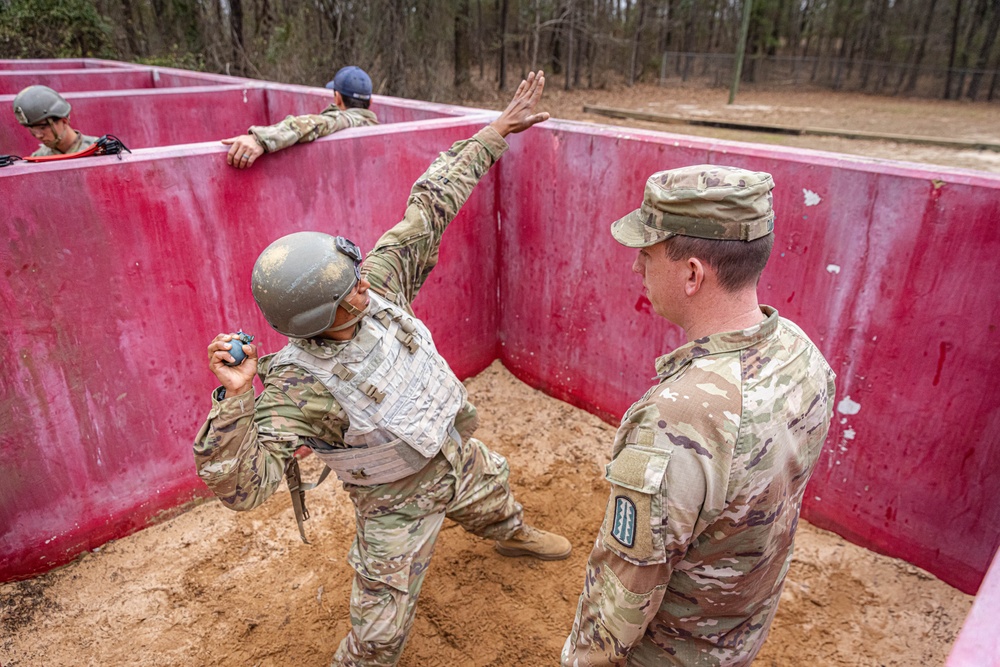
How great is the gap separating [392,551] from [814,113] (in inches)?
773

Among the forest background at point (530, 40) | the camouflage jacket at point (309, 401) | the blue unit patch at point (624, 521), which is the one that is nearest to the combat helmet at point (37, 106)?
the camouflage jacket at point (309, 401)

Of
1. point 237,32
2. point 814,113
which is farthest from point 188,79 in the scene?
point 814,113

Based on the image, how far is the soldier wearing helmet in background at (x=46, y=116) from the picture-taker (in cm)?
422

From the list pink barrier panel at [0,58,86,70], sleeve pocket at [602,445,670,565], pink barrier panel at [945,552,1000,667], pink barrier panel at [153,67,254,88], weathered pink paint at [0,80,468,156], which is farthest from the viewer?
pink barrier panel at [0,58,86,70]

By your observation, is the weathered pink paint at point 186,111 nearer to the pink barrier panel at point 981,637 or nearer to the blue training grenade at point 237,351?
the blue training grenade at point 237,351

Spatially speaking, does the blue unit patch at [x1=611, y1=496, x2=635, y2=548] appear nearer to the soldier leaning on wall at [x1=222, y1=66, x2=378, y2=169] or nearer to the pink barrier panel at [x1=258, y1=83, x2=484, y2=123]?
the soldier leaning on wall at [x1=222, y1=66, x2=378, y2=169]

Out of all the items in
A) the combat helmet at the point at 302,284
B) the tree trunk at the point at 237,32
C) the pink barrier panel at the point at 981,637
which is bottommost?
the pink barrier panel at the point at 981,637

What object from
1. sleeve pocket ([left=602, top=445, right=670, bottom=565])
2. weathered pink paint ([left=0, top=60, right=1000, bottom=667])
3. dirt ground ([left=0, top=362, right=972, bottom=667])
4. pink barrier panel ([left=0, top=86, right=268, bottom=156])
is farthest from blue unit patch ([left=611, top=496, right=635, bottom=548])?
pink barrier panel ([left=0, top=86, right=268, bottom=156])

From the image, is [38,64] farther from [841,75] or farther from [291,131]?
[841,75]

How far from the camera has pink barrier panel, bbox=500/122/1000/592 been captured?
98.7 inches

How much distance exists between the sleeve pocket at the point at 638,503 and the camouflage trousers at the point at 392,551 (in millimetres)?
1086

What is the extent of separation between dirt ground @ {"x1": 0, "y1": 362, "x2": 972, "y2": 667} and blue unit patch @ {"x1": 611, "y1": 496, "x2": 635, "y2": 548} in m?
1.56

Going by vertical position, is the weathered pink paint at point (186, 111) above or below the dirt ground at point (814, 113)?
above

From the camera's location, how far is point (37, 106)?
4.23 metres
